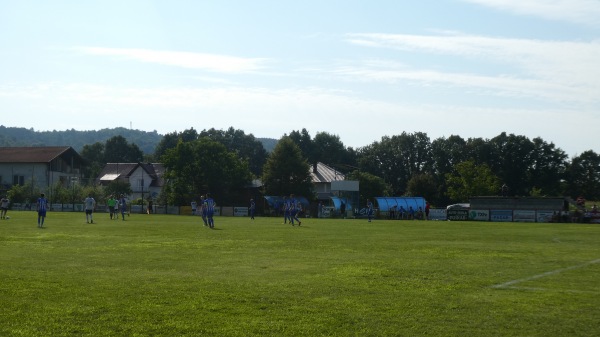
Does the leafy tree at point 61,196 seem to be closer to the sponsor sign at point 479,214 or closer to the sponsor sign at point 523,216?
the sponsor sign at point 479,214

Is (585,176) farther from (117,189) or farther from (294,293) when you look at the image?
(294,293)

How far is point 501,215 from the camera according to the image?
75250mm

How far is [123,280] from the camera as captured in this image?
15.7 meters

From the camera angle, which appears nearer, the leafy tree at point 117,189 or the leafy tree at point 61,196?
the leafy tree at point 61,196

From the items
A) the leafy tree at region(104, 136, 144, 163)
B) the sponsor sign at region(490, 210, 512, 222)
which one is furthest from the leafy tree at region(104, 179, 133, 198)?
the leafy tree at region(104, 136, 144, 163)

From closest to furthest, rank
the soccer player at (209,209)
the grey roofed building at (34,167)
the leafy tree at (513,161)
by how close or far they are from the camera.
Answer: the soccer player at (209,209) < the grey roofed building at (34,167) < the leafy tree at (513,161)

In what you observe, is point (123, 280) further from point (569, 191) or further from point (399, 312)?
point (569, 191)

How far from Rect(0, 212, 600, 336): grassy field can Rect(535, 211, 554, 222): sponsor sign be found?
49448 mm

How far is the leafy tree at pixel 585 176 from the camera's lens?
433ft

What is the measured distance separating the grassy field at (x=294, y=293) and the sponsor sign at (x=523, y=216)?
5011cm

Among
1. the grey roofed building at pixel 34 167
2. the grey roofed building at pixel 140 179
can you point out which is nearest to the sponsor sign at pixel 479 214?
the grey roofed building at pixel 34 167

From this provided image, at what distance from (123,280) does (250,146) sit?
173m

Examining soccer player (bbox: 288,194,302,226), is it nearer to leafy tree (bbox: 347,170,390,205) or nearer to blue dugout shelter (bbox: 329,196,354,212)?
blue dugout shelter (bbox: 329,196,354,212)

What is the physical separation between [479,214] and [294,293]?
2588 inches
